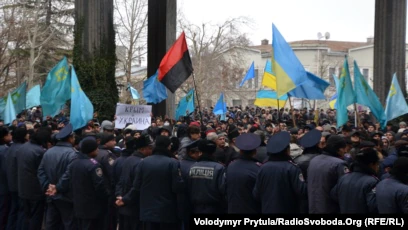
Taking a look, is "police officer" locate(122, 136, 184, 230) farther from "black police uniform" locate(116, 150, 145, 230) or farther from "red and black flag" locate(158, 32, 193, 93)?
"red and black flag" locate(158, 32, 193, 93)

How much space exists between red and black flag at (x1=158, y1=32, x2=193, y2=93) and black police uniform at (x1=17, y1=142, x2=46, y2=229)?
4892 millimetres

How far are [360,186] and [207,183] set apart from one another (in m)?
2.18

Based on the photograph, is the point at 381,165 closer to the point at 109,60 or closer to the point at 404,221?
the point at 404,221

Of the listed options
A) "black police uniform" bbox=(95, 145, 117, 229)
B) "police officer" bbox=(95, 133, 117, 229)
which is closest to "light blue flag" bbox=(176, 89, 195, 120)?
"police officer" bbox=(95, 133, 117, 229)

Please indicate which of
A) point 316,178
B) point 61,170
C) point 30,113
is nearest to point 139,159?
point 61,170

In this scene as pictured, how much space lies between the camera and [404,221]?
6320 mm

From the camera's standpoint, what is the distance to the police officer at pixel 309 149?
8.70m

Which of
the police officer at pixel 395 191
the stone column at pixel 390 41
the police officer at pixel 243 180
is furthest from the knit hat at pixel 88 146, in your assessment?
the stone column at pixel 390 41

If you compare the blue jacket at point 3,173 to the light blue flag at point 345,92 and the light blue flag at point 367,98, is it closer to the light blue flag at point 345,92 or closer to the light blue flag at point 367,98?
the light blue flag at point 345,92

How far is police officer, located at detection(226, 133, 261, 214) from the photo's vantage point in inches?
326

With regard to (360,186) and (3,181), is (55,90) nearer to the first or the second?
(3,181)

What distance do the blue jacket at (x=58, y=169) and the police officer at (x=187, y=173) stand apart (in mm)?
1757

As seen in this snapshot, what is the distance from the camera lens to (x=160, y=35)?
27.0 m

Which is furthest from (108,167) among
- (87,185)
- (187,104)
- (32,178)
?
(187,104)
